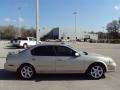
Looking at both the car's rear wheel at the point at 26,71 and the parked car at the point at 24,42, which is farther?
the parked car at the point at 24,42

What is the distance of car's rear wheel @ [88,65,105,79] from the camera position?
36.6 ft

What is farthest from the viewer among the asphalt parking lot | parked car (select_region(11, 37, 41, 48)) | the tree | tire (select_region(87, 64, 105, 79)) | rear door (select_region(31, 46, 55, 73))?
the tree

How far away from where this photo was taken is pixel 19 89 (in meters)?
9.12

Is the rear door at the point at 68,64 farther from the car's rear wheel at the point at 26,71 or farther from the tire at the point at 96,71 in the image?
the car's rear wheel at the point at 26,71

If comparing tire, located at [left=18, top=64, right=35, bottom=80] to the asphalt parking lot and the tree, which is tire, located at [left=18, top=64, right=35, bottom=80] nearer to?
the asphalt parking lot

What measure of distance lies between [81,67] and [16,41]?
97.8 feet

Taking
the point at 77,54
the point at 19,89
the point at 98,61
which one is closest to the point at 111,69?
the point at 98,61

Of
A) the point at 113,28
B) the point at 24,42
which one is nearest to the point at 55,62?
the point at 24,42

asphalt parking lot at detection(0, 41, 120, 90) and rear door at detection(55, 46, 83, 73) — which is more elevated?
rear door at detection(55, 46, 83, 73)

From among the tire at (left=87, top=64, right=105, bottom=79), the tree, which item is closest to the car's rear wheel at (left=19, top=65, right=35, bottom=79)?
the tire at (left=87, top=64, right=105, bottom=79)

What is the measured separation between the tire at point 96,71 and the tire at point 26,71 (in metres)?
2.35

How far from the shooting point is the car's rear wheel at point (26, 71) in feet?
36.2

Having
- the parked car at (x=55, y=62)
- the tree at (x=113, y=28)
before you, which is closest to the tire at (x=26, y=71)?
the parked car at (x=55, y=62)

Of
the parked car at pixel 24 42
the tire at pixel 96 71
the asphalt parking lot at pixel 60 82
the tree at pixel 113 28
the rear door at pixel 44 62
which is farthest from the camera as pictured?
the tree at pixel 113 28
